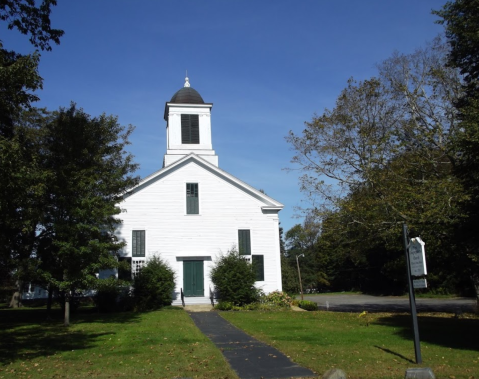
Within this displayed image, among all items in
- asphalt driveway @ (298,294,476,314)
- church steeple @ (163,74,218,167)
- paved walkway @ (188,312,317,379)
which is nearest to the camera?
paved walkway @ (188,312,317,379)

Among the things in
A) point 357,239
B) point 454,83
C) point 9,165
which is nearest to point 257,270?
point 357,239

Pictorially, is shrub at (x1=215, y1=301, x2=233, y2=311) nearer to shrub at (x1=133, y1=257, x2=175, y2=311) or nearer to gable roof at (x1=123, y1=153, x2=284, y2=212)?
shrub at (x1=133, y1=257, x2=175, y2=311)

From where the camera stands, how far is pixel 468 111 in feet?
45.8

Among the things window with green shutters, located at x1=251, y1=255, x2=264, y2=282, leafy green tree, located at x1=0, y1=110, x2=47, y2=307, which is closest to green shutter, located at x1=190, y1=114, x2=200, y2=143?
window with green shutters, located at x1=251, y1=255, x2=264, y2=282

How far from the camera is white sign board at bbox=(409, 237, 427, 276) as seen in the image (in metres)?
9.07

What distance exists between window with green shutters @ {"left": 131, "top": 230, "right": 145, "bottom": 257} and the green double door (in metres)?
2.53

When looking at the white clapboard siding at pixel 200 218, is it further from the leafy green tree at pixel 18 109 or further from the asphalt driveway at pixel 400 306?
the leafy green tree at pixel 18 109

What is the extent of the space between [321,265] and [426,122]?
48211mm

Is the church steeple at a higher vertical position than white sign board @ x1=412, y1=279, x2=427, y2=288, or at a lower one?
higher

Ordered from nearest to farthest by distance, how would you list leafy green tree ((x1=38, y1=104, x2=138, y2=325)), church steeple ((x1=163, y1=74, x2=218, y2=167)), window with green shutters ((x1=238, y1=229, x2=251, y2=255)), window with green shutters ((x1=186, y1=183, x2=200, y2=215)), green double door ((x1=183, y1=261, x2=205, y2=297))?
leafy green tree ((x1=38, y1=104, x2=138, y2=325)) → green double door ((x1=183, y1=261, x2=205, y2=297)) → window with green shutters ((x1=186, y1=183, x2=200, y2=215)) → window with green shutters ((x1=238, y1=229, x2=251, y2=255)) → church steeple ((x1=163, y1=74, x2=218, y2=167))

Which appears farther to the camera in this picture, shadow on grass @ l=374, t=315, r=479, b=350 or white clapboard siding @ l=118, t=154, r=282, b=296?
white clapboard siding @ l=118, t=154, r=282, b=296

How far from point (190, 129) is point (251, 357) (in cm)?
2235

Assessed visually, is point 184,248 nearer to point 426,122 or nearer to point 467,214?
point 426,122

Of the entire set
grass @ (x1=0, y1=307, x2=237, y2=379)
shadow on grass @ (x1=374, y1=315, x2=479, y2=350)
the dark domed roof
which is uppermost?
the dark domed roof
